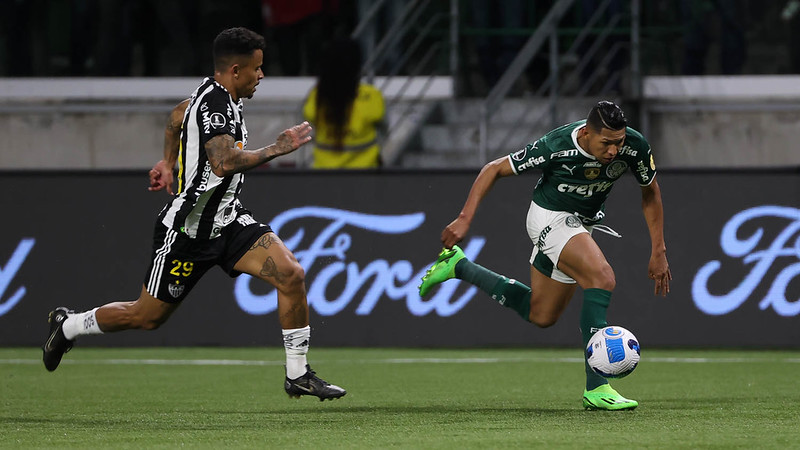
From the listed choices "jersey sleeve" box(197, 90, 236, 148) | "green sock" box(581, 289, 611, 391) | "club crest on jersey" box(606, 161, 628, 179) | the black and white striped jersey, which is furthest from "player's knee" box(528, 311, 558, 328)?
"jersey sleeve" box(197, 90, 236, 148)

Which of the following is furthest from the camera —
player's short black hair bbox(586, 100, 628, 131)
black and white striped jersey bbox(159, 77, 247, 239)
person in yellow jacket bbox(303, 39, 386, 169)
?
person in yellow jacket bbox(303, 39, 386, 169)

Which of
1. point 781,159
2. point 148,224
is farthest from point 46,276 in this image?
point 781,159

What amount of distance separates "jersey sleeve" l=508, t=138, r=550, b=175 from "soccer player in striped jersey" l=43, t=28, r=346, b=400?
4.48ft

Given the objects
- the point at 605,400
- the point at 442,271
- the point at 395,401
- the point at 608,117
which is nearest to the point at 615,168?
the point at 608,117

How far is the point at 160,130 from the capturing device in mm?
15500

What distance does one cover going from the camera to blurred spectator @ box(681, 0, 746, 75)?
1506 cm

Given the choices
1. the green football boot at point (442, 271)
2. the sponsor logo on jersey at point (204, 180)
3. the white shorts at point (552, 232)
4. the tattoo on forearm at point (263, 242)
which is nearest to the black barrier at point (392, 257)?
the green football boot at point (442, 271)

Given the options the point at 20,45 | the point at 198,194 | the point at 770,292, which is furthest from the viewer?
the point at 20,45

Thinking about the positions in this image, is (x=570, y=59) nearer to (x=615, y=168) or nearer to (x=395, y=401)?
(x=615, y=168)

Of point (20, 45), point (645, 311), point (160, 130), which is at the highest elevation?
point (20, 45)

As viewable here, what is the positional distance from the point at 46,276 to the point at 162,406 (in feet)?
15.7

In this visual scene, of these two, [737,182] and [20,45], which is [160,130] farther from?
[737,182]

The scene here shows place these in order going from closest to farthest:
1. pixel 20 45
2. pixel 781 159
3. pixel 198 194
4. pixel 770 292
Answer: pixel 198 194 < pixel 770 292 < pixel 781 159 < pixel 20 45

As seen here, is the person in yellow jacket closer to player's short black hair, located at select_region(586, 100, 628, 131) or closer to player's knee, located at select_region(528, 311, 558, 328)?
player's knee, located at select_region(528, 311, 558, 328)
